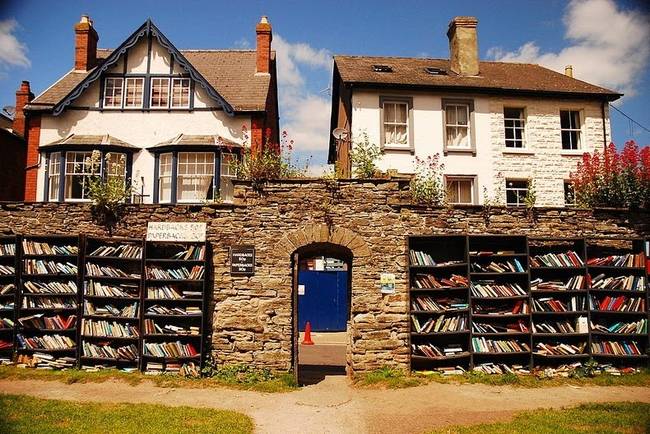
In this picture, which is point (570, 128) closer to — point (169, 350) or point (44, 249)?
point (169, 350)

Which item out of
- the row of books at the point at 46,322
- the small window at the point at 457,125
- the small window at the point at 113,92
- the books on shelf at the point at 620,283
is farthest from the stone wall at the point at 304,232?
the small window at the point at 457,125

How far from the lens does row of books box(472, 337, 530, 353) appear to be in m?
9.68

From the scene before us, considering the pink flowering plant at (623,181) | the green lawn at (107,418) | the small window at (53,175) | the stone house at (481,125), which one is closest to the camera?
the green lawn at (107,418)

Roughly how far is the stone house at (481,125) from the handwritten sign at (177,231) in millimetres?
7476

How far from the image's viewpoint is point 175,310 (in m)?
9.77

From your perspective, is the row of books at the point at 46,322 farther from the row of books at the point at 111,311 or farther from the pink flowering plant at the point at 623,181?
the pink flowering plant at the point at 623,181

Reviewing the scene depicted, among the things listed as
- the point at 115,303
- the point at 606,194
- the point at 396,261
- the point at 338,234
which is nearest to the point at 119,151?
the point at 115,303

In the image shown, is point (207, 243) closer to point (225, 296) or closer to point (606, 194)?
point (225, 296)

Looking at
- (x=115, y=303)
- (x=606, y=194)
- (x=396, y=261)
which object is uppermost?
(x=606, y=194)

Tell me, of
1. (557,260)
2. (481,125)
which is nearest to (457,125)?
(481,125)

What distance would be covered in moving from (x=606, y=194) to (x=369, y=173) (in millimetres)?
5544

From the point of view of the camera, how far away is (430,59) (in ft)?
62.8

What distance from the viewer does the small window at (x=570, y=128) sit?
55.4 feet

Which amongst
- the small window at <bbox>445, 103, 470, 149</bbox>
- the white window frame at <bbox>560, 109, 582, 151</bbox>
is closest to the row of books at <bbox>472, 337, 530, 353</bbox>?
the small window at <bbox>445, 103, 470, 149</bbox>
